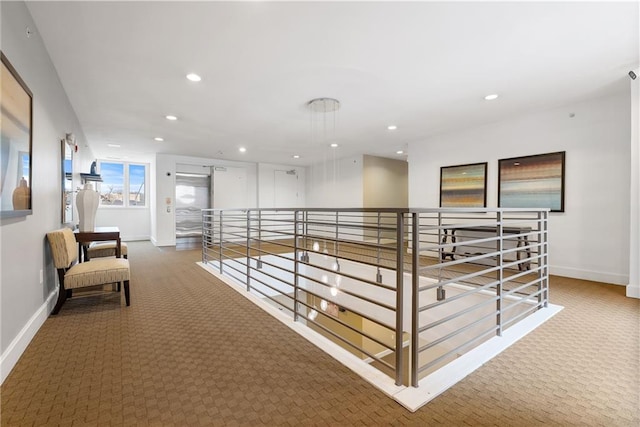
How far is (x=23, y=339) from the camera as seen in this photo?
1.96m

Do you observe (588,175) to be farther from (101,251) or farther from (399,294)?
(101,251)

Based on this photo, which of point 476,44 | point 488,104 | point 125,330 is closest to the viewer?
point 125,330

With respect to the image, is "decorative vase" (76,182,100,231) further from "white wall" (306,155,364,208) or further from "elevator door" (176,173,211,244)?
"white wall" (306,155,364,208)

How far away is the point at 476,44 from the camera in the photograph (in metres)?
2.48

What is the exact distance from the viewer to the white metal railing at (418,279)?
1.62m

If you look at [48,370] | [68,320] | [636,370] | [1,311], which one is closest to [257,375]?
[48,370]

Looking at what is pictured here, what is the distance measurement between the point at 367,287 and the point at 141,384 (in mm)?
3514

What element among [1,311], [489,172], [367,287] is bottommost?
[367,287]

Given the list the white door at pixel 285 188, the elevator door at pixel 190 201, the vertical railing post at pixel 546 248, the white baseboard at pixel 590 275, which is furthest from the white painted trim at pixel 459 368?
the elevator door at pixel 190 201

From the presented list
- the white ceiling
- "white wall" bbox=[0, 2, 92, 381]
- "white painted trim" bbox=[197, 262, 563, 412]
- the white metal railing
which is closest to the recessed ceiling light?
the white ceiling

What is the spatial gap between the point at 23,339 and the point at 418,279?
270cm

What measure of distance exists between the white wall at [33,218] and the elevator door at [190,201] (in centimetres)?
484

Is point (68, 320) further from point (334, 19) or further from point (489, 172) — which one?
point (489, 172)

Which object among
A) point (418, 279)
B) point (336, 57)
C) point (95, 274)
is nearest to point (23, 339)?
point (95, 274)
